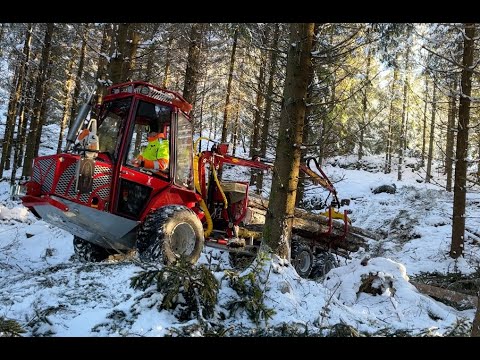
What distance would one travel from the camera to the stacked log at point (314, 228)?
919cm

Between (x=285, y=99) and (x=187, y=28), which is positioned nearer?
(x=285, y=99)

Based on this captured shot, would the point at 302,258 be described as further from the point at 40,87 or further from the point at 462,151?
the point at 40,87

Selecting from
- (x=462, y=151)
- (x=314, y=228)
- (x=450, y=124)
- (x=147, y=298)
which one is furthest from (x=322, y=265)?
(x=450, y=124)

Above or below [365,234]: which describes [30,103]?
above

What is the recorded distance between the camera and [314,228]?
398 inches

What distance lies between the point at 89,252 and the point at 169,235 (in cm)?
237

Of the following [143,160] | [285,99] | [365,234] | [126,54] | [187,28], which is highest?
[187,28]

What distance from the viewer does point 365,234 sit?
37.7 feet

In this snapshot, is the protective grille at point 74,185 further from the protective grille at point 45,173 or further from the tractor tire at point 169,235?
the tractor tire at point 169,235
